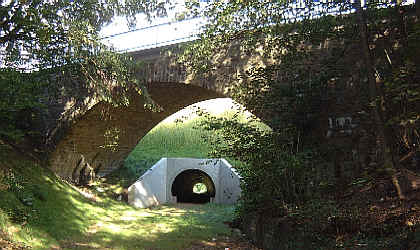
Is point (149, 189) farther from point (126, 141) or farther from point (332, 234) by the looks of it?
point (332, 234)

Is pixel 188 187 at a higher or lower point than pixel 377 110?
lower

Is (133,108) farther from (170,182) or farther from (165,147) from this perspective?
(165,147)

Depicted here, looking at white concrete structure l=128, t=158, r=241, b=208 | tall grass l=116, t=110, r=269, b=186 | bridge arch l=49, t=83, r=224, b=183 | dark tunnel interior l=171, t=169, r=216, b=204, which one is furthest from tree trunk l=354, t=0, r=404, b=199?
dark tunnel interior l=171, t=169, r=216, b=204

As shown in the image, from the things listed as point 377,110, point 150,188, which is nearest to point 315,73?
point 377,110

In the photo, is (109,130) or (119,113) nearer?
(109,130)

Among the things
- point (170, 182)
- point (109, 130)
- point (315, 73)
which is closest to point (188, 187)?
point (170, 182)

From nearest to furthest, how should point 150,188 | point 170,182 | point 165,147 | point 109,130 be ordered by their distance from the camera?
point 109,130, point 150,188, point 170,182, point 165,147

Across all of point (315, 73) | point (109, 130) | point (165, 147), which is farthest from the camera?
point (165, 147)

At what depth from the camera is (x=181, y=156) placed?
500 inches

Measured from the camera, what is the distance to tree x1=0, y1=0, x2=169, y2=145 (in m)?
4.56

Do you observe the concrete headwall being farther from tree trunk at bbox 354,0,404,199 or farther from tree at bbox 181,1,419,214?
tree trunk at bbox 354,0,404,199

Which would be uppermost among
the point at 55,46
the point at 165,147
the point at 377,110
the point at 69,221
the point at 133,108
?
the point at 55,46

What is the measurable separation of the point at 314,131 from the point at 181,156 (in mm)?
8159

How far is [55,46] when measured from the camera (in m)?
4.79
